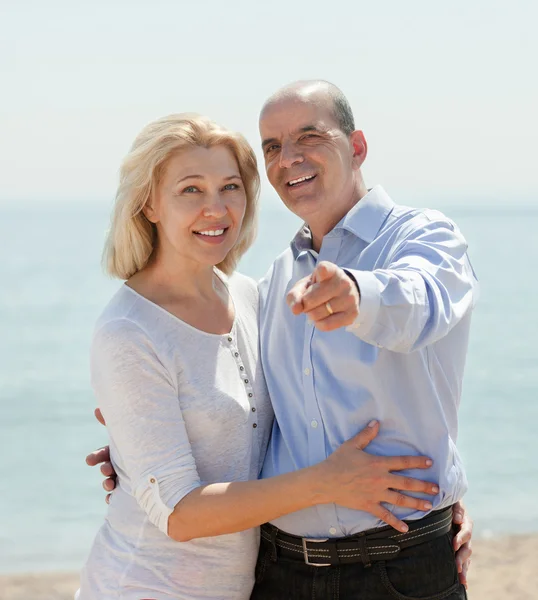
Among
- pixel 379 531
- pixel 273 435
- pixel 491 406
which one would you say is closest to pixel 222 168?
pixel 273 435

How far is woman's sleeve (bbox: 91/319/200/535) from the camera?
2.54 meters

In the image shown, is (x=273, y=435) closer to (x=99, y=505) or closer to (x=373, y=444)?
(x=373, y=444)

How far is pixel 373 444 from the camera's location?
2555mm

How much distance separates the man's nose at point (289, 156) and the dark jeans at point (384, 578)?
1.13 m

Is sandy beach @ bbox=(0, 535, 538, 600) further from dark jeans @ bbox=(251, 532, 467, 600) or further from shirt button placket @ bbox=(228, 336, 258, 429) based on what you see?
shirt button placket @ bbox=(228, 336, 258, 429)

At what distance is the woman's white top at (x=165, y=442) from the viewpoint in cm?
255

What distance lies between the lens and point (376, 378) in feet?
8.34

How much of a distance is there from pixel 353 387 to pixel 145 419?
56 centimetres

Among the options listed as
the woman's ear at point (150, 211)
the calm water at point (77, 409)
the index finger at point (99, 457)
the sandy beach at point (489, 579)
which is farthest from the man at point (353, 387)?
the calm water at point (77, 409)

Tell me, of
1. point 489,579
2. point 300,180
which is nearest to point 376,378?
point 300,180

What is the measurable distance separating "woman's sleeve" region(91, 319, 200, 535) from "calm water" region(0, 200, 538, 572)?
17.8ft

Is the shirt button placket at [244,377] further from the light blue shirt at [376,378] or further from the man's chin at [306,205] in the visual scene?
the man's chin at [306,205]

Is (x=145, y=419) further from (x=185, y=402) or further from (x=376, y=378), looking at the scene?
(x=376, y=378)

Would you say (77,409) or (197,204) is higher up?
(197,204)
